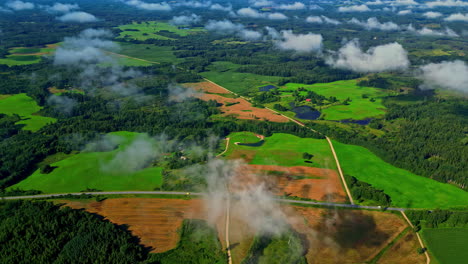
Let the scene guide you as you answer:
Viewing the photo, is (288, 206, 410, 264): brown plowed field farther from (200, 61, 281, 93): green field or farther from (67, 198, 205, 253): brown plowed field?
(200, 61, 281, 93): green field

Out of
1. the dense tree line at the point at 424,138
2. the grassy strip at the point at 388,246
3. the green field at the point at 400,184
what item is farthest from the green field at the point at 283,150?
the grassy strip at the point at 388,246

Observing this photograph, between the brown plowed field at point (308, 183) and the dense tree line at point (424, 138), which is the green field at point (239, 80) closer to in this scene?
the dense tree line at point (424, 138)

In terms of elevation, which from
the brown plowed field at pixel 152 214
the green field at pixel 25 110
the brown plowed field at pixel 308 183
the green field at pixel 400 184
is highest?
the green field at pixel 400 184

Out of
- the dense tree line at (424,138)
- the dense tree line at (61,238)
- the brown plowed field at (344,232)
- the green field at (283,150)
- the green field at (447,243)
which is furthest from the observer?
the green field at (283,150)

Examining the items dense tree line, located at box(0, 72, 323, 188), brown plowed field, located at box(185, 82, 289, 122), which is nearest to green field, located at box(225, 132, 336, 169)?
dense tree line, located at box(0, 72, 323, 188)

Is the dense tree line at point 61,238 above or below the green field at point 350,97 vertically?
below

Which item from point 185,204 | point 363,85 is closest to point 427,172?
point 185,204

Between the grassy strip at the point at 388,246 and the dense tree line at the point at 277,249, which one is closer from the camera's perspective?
the dense tree line at the point at 277,249
